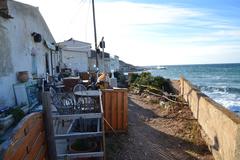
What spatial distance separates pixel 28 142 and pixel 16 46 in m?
7.74

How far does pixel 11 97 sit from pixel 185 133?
578 centimetres

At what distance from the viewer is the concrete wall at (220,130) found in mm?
4333

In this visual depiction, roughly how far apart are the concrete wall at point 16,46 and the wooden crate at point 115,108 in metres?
3.24

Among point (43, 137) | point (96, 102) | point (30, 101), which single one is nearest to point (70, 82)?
point (30, 101)

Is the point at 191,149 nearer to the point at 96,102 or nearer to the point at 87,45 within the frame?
the point at 96,102

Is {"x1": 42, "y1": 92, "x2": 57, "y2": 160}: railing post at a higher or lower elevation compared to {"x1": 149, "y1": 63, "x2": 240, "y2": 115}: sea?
higher

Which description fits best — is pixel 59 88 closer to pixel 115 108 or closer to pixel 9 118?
pixel 115 108

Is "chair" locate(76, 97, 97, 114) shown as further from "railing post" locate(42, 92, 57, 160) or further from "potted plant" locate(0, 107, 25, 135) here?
"railing post" locate(42, 92, 57, 160)

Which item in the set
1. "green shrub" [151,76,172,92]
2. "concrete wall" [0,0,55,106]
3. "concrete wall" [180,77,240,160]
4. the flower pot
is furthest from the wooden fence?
"green shrub" [151,76,172,92]

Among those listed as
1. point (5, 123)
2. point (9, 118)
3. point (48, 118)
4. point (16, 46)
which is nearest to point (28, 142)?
point (48, 118)

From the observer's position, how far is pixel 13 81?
28.7 feet

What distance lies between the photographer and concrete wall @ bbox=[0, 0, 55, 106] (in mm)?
7970

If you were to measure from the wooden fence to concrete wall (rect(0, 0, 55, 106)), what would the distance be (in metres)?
5.38

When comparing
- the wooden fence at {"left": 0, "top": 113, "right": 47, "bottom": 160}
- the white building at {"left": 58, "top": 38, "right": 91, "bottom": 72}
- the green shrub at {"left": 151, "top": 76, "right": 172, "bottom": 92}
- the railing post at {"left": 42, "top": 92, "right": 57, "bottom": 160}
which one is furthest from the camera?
the white building at {"left": 58, "top": 38, "right": 91, "bottom": 72}
